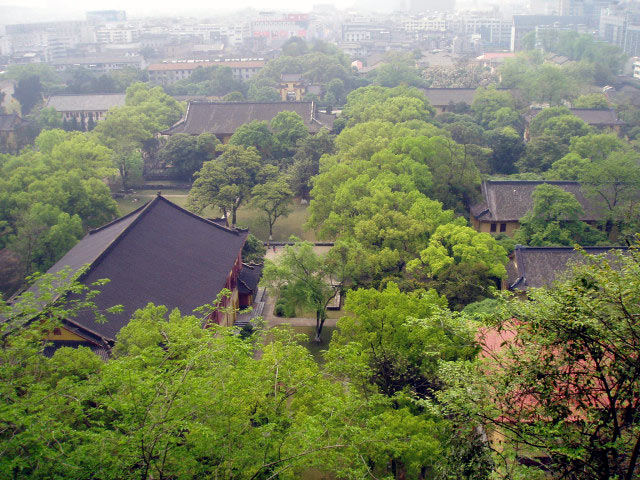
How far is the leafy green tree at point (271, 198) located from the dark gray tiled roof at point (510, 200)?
10.7m

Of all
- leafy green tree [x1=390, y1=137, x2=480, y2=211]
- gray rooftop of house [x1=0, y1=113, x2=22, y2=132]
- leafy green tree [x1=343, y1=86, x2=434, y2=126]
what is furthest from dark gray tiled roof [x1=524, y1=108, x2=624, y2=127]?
gray rooftop of house [x1=0, y1=113, x2=22, y2=132]

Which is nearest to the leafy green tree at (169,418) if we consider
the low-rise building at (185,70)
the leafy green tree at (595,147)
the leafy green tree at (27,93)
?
the leafy green tree at (595,147)

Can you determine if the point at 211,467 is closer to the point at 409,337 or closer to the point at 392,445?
the point at 392,445

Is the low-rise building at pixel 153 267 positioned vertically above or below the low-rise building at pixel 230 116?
below

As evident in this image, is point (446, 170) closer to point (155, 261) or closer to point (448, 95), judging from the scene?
point (155, 261)

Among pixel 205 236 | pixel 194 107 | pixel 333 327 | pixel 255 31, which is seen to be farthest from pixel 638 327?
pixel 255 31

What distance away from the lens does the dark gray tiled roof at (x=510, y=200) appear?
3222cm

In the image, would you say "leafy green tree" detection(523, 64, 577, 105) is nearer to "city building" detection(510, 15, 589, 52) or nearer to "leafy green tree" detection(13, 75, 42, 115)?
"leafy green tree" detection(13, 75, 42, 115)

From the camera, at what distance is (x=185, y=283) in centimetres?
2253

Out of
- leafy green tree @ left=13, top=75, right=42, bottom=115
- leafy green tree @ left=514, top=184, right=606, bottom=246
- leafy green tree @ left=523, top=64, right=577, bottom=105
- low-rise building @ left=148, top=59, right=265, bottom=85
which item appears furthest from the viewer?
low-rise building @ left=148, top=59, right=265, bottom=85

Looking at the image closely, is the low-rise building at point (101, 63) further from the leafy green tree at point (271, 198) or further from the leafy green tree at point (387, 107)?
the leafy green tree at point (271, 198)

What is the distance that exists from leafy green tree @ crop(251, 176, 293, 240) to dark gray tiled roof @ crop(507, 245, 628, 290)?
47.5 feet

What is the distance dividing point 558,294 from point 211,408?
6138mm

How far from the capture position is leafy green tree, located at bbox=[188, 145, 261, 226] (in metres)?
36.0
